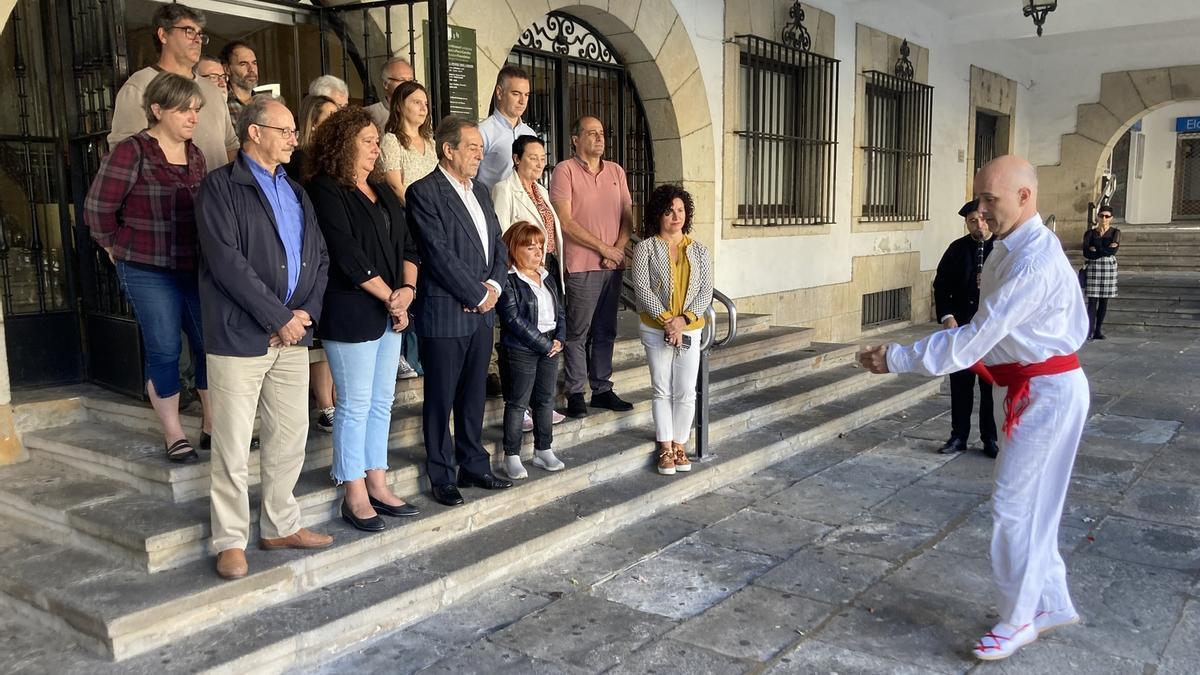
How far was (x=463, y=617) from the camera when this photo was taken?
127 inches

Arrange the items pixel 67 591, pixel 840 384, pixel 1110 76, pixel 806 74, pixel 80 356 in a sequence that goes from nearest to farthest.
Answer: pixel 67 591
pixel 80 356
pixel 840 384
pixel 806 74
pixel 1110 76

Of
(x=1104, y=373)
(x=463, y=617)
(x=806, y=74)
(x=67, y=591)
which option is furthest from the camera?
(x=806, y=74)

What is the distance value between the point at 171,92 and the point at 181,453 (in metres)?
1.32

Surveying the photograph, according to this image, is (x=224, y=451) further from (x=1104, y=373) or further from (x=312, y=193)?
(x=1104, y=373)

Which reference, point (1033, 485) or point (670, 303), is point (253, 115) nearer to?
point (670, 303)

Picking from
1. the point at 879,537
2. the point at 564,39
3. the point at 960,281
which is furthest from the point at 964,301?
the point at 564,39

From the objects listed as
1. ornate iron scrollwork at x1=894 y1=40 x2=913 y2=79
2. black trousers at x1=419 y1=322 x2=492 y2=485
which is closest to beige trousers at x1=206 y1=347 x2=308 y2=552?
black trousers at x1=419 y1=322 x2=492 y2=485

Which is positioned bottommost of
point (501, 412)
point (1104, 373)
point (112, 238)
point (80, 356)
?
point (1104, 373)

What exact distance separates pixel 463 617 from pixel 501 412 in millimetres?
1500

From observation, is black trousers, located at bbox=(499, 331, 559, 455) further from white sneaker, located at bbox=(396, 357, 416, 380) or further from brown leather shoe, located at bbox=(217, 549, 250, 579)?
brown leather shoe, located at bbox=(217, 549, 250, 579)

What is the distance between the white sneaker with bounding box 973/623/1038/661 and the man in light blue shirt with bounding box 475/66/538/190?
271 centimetres

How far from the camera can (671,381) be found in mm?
4547

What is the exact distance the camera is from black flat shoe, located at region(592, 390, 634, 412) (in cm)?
493

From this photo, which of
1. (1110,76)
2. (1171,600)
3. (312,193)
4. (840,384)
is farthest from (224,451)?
(1110,76)
